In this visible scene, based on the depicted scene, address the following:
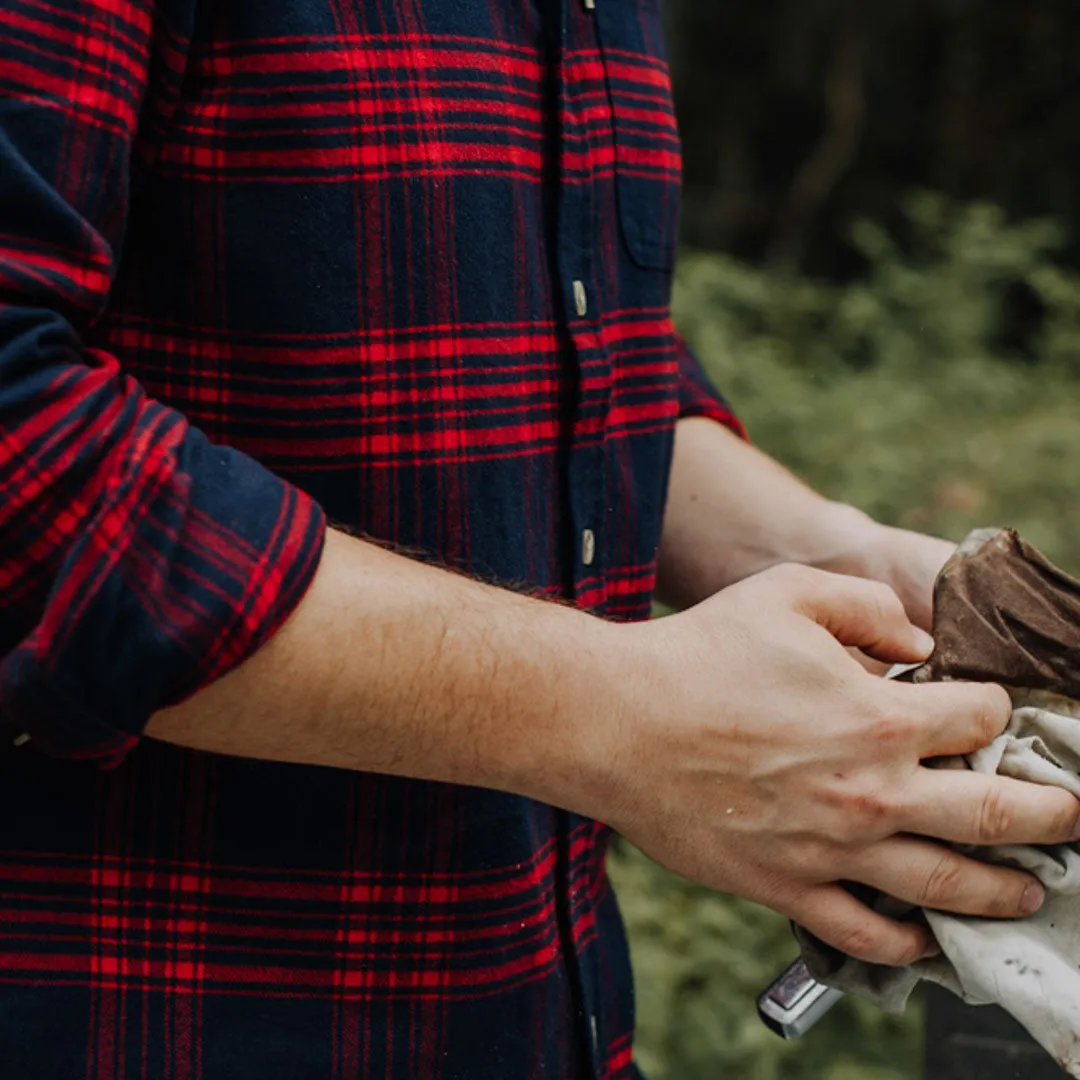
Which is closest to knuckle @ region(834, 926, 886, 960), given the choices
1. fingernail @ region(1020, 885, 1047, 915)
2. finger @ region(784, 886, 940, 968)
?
finger @ region(784, 886, 940, 968)

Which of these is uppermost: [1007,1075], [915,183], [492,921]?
[492,921]

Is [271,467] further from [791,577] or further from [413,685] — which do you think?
[791,577]

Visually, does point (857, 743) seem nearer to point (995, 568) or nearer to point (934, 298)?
point (995, 568)

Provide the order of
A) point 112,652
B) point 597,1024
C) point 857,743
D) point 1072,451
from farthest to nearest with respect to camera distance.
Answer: point 1072,451
point 597,1024
point 857,743
point 112,652

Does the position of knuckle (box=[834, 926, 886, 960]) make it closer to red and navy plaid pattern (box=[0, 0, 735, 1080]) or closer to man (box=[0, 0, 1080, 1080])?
man (box=[0, 0, 1080, 1080])

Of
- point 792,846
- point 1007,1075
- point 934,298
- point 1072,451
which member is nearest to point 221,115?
point 792,846

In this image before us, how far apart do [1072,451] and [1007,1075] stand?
3647 millimetres

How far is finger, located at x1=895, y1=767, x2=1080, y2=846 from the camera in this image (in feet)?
3.54

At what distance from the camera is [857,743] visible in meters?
1.07

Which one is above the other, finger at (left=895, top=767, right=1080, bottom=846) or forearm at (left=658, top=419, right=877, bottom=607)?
finger at (left=895, top=767, right=1080, bottom=846)

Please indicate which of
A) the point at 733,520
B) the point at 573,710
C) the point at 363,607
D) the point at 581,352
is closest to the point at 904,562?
the point at 733,520

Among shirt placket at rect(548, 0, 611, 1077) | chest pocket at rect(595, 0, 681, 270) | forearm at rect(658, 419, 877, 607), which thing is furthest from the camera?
forearm at rect(658, 419, 877, 607)

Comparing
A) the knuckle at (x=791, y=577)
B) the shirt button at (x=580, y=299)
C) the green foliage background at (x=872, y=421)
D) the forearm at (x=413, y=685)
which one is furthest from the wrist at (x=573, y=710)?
the green foliage background at (x=872, y=421)

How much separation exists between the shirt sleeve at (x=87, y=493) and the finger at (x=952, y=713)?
1.43 feet
